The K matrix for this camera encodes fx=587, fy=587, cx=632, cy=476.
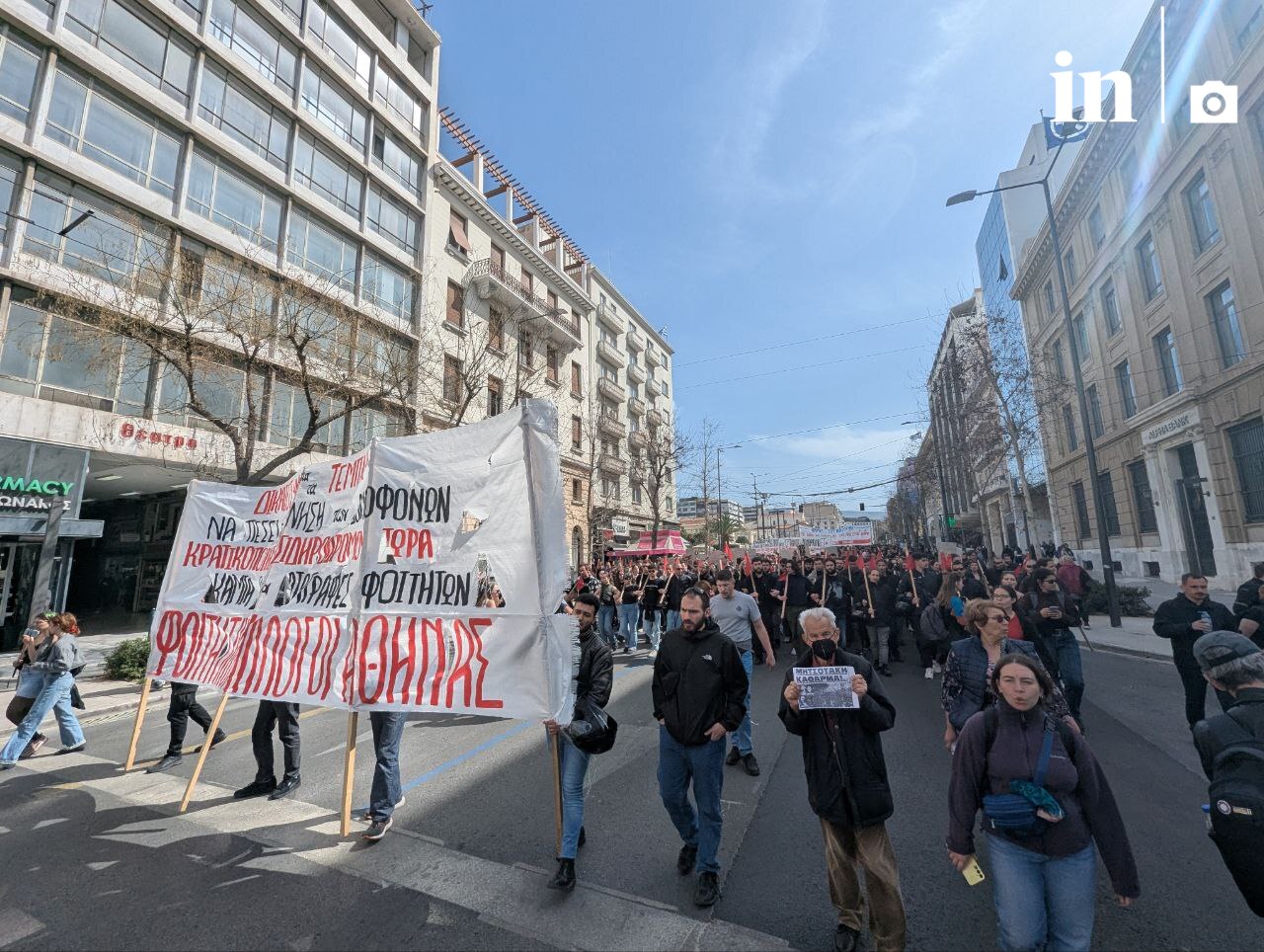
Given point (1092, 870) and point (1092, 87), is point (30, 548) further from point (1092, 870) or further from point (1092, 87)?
point (1092, 87)

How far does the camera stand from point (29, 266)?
13422mm

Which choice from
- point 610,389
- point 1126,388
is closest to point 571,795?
point 1126,388

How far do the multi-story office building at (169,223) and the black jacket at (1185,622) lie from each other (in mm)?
14891

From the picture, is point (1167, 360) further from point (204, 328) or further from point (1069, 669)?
point (204, 328)

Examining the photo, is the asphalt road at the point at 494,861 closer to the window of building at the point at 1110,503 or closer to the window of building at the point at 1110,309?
the window of building at the point at 1110,503

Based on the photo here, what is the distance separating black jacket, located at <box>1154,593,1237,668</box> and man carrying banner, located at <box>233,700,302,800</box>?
8302 millimetres

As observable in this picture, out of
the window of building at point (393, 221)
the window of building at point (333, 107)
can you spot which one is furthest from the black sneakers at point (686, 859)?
the window of building at point (333, 107)

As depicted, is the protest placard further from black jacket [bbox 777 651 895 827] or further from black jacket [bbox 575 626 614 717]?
black jacket [bbox 575 626 614 717]

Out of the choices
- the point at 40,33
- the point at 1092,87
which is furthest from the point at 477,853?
the point at 1092,87

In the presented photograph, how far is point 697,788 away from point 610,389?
3726cm

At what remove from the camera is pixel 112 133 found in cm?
1556

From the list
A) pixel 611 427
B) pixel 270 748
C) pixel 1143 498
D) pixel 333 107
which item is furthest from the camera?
pixel 611 427

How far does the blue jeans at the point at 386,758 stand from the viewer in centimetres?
431

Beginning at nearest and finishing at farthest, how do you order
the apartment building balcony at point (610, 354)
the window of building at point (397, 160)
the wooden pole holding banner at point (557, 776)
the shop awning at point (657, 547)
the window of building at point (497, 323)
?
1. the wooden pole holding banner at point (557, 776)
2. the window of building at point (397, 160)
3. the shop awning at point (657, 547)
4. the window of building at point (497, 323)
5. the apartment building balcony at point (610, 354)
